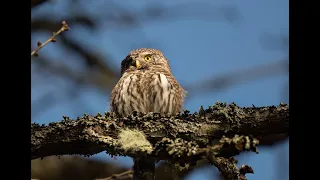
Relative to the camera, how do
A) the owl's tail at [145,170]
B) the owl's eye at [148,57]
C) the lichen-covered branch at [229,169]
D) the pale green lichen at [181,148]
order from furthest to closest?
the owl's eye at [148,57] → the owl's tail at [145,170] → the lichen-covered branch at [229,169] → the pale green lichen at [181,148]

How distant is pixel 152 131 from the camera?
3572 mm

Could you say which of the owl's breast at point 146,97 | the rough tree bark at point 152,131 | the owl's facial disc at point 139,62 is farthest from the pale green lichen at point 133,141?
the owl's facial disc at point 139,62

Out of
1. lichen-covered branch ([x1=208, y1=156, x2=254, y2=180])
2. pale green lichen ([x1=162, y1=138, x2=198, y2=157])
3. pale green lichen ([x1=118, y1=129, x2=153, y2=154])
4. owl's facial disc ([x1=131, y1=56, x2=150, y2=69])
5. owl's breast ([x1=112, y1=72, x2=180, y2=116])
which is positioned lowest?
lichen-covered branch ([x1=208, y1=156, x2=254, y2=180])

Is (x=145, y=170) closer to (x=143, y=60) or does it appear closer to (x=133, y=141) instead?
(x=133, y=141)

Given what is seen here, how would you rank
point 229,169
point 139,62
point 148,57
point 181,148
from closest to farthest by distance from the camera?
point 181,148 → point 229,169 → point 139,62 → point 148,57

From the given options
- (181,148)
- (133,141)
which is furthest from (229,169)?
(133,141)

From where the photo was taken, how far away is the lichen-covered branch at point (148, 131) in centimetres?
338

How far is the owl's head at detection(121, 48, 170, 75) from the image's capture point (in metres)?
5.83

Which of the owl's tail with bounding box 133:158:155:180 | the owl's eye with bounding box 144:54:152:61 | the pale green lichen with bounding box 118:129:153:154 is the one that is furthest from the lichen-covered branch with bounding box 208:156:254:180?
the owl's eye with bounding box 144:54:152:61

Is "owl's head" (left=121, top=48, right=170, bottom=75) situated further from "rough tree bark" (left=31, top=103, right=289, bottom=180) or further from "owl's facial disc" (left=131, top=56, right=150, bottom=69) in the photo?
"rough tree bark" (left=31, top=103, right=289, bottom=180)

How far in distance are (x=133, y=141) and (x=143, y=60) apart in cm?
265

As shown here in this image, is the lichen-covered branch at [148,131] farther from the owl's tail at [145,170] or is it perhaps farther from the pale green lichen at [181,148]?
the owl's tail at [145,170]

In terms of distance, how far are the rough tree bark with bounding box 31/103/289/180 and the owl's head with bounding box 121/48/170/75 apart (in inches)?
86.7
